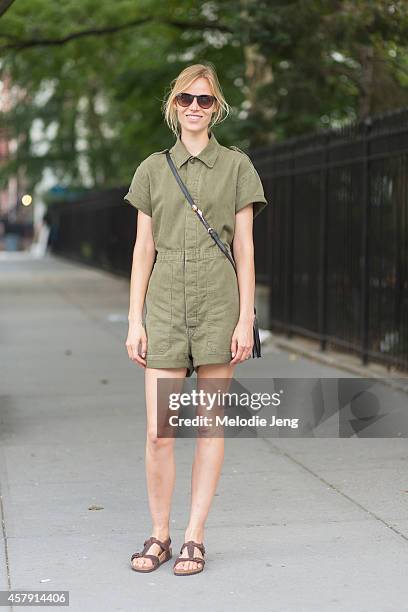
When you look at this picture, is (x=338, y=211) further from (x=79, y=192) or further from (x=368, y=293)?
(x=79, y=192)

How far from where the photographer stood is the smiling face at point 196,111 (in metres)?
5.08

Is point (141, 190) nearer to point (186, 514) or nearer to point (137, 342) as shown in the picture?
point (137, 342)

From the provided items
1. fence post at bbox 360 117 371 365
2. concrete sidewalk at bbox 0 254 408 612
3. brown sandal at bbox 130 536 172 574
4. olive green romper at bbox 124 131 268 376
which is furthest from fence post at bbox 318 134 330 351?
olive green romper at bbox 124 131 268 376

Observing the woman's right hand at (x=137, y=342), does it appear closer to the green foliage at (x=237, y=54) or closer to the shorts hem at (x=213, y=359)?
the shorts hem at (x=213, y=359)

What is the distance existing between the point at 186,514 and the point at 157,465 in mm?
1077

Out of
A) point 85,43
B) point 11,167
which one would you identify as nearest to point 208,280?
point 85,43

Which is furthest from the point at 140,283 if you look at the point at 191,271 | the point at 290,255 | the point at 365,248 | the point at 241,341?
the point at 290,255

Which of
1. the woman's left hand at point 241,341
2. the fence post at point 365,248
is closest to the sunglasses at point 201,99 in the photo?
the woman's left hand at point 241,341

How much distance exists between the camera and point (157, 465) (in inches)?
205

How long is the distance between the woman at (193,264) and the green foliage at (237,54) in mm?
7363

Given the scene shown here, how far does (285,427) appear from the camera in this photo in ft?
29.8

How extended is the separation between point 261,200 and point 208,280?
1.25ft

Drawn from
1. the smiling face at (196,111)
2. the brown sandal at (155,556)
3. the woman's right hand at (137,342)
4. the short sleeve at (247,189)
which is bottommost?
the brown sandal at (155,556)

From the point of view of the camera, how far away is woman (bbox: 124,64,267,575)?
5059 mm
